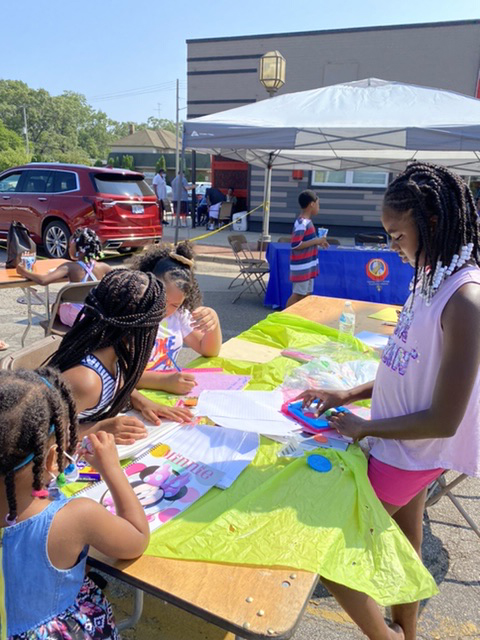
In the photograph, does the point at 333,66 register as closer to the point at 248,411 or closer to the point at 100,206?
the point at 100,206

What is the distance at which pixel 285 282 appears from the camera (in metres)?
6.92

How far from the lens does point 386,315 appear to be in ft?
11.7

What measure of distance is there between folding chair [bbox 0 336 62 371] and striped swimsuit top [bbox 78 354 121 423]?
316mm

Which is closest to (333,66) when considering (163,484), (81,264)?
(81,264)

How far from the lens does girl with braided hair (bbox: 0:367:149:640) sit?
0.99 metres

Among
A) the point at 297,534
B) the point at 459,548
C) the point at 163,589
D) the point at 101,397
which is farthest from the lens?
the point at 459,548

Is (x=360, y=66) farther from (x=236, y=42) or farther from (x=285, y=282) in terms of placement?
(x=285, y=282)

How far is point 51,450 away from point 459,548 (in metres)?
2.13

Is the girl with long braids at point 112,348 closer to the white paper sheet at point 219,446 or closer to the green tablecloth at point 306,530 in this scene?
the white paper sheet at point 219,446

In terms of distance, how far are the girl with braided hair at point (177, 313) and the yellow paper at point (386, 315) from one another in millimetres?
1461

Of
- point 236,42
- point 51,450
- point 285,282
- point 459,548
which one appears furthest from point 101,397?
point 236,42

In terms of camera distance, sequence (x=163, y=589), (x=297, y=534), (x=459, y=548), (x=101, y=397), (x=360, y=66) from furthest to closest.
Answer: (x=360, y=66), (x=459, y=548), (x=101, y=397), (x=297, y=534), (x=163, y=589)

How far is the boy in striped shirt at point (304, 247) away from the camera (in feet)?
19.0

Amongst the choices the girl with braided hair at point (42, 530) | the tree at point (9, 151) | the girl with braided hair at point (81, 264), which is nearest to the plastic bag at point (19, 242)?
the girl with braided hair at point (81, 264)
